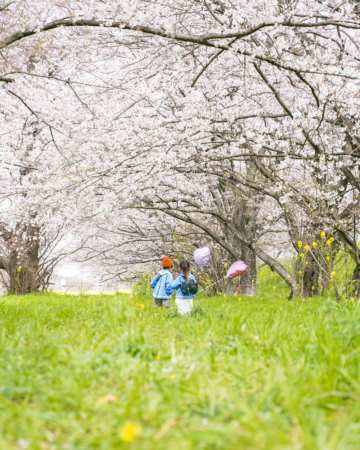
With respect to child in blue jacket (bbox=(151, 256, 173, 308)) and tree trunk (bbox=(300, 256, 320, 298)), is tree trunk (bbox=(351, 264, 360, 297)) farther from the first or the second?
child in blue jacket (bbox=(151, 256, 173, 308))

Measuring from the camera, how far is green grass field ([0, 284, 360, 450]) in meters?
1.99

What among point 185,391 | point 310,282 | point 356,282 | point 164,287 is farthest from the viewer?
point 310,282

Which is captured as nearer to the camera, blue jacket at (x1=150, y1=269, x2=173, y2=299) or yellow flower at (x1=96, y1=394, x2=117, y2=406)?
yellow flower at (x1=96, y1=394, x2=117, y2=406)

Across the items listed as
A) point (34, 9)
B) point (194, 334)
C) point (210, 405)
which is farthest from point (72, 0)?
point (210, 405)

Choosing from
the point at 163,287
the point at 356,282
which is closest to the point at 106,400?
the point at 163,287

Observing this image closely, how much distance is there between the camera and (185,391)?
254 centimetres

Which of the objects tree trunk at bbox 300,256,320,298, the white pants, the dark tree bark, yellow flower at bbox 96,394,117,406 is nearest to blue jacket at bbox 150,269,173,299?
the white pants

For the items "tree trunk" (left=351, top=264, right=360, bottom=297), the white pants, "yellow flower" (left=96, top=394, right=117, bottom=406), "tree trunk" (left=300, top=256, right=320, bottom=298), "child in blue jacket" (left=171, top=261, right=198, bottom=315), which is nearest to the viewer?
"yellow flower" (left=96, top=394, right=117, bottom=406)

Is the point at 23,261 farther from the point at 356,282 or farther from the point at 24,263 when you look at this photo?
the point at 356,282

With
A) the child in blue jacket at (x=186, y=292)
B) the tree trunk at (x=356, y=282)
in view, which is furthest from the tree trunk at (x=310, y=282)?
the child in blue jacket at (x=186, y=292)

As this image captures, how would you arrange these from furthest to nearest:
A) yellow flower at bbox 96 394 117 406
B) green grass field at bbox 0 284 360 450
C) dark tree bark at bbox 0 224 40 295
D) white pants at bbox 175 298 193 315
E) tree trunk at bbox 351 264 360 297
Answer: dark tree bark at bbox 0 224 40 295
tree trunk at bbox 351 264 360 297
white pants at bbox 175 298 193 315
yellow flower at bbox 96 394 117 406
green grass field at bbox 0 284 360 450

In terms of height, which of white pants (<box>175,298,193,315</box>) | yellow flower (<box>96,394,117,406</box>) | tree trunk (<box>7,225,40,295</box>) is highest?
tree trunk (<box>7,225,40,295</box>)

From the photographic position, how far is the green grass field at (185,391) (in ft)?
6.54

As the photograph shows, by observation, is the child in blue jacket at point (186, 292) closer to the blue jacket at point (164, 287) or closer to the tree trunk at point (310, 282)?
the blue jacket at point (164, 287)
